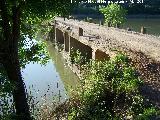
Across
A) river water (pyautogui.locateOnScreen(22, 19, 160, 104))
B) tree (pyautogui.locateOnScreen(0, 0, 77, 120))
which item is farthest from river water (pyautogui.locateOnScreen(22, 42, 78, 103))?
tree (pyautogui.locateOnScreen(0, 0, 77, 120))

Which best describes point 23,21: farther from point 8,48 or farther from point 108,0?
point 108,0

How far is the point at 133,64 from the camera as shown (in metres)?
23.0

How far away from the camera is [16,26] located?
57.1 feet

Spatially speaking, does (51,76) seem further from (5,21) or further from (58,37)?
(5,21)

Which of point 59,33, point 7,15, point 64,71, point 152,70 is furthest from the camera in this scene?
point 59,33

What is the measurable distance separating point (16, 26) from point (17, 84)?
2434 mm

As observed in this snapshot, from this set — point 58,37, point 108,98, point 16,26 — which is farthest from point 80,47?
point 16,26

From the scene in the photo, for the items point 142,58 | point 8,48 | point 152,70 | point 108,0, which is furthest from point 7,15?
point 108,0

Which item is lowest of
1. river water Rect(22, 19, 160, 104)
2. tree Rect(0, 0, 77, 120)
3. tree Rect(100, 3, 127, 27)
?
river water Rect(22, 19, 160, 104)

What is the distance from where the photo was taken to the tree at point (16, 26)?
16.9m

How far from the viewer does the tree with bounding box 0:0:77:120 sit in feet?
55.6

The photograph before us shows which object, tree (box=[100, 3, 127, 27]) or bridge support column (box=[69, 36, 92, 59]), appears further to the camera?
tree (box=[100, 3, 127, 27])

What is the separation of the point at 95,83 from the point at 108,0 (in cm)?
10169

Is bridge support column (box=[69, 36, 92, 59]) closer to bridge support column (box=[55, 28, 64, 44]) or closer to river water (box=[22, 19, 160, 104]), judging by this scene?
river water (box=[22, 19, 160, 104])
